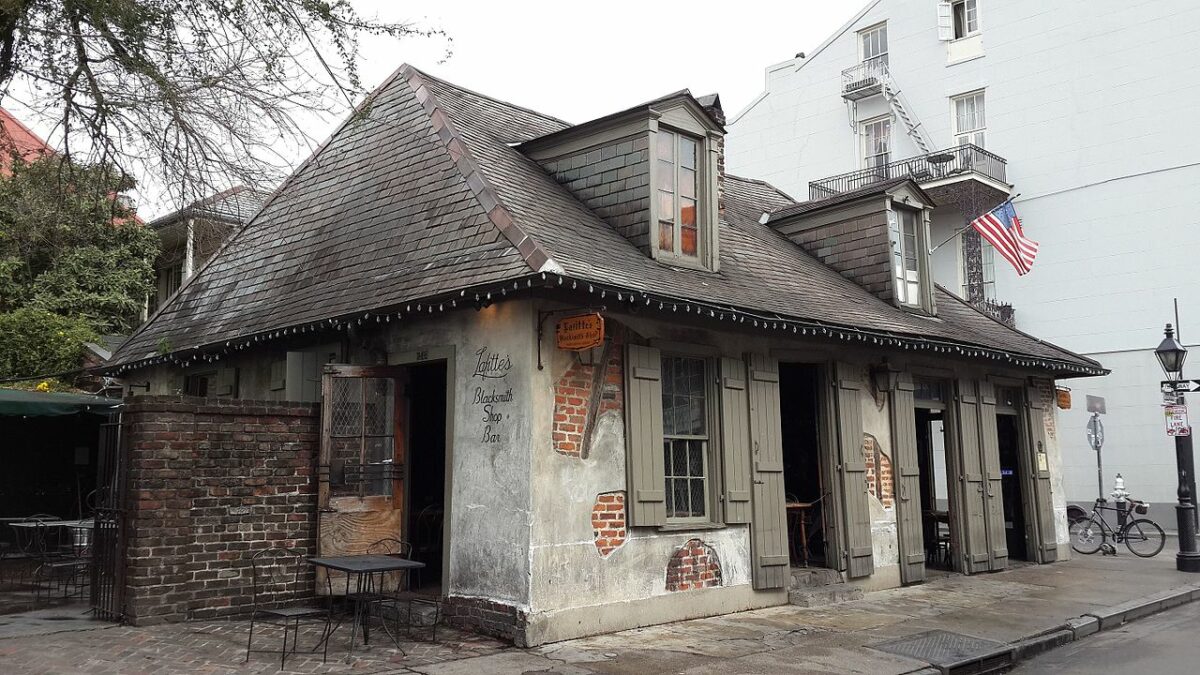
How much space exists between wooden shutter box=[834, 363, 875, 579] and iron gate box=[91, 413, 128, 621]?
7.78 m

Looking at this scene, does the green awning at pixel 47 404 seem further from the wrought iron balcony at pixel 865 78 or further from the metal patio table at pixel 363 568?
the wrought iron balcony at pixel 865 78

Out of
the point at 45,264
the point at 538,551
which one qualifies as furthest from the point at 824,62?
the point at 538,551

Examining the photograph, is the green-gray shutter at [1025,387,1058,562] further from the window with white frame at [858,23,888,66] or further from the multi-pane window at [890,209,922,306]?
the window with white frame at [858,23,888,66]

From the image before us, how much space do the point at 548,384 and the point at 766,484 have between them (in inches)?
127

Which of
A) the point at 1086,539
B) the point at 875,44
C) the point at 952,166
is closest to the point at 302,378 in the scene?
the point at 1086,539

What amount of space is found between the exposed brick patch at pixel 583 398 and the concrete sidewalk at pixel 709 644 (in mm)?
1768

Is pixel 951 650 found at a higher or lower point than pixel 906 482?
lower

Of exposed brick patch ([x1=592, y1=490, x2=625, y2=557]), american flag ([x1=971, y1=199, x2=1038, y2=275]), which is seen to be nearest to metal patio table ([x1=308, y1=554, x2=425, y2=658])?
exposed brick patch ([x1=592, y1=490, x2=625, y2=557])

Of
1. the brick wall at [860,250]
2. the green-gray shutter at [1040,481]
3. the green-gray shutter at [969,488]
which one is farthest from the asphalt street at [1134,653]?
the brick wall at [860,250]

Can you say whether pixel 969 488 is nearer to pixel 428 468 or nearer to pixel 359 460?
pixel 428 468

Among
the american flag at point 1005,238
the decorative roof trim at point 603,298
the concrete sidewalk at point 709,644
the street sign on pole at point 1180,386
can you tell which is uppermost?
the american flag at point 1005,238

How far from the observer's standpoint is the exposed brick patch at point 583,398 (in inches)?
341

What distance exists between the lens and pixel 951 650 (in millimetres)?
8398

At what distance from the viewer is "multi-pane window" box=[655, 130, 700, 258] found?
10.6 metres
